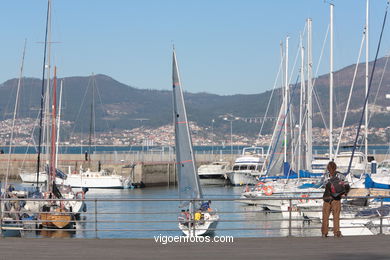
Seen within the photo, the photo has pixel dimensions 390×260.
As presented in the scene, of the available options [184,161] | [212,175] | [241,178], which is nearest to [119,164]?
[212,175]

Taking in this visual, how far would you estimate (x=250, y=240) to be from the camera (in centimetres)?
1766

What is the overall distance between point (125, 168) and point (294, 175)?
112 ft

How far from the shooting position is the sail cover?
30103 mm

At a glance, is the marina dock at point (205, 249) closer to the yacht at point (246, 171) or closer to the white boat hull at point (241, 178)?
the yacht at point (246, 171)

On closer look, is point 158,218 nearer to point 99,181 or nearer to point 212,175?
point 99,181

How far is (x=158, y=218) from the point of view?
4400 cm

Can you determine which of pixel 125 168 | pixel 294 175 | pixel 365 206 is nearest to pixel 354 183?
pixel 365 206

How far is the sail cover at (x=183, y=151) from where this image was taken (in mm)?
30103

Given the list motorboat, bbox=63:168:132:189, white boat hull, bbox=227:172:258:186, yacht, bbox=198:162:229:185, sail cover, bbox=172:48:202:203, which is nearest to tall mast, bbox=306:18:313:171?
sail cover, bbox=172:48:202:203

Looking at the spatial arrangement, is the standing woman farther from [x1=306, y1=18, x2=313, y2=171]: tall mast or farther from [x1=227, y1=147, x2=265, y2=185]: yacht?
[x1=227, y1=147, x2=265, y2=185]: yacht

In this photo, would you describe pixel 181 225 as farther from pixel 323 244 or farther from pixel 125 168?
pixel 125 168

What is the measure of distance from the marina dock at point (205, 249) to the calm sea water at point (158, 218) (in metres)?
0.60

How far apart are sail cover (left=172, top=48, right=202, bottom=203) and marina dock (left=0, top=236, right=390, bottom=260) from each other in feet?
40.5

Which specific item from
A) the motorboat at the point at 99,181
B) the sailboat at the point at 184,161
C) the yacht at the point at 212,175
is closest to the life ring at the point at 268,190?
the sailboat at the point at 184,161
